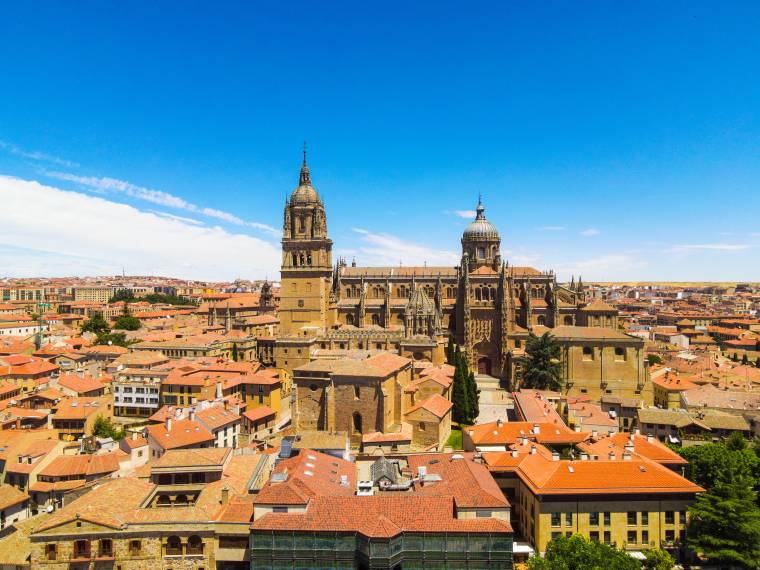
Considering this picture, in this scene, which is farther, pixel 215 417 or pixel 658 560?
pixel 215 417

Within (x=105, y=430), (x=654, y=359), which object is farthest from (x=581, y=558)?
(x=654, y=359)

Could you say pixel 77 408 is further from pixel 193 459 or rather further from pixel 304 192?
pixel 304 192

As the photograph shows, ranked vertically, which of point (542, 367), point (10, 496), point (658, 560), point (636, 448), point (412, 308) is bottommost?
point (10, 496)

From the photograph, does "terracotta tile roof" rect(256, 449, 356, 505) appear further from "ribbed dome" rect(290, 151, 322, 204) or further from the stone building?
"ribbed dome" rect(290, 151, 322, 204)

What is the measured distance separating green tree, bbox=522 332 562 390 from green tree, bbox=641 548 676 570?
32.0 meters

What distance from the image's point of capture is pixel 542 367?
59719 mm

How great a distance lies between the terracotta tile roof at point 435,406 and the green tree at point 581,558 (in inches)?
Result: 760

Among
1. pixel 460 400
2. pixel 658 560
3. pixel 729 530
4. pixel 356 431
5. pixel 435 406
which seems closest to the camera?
pixel 658 560

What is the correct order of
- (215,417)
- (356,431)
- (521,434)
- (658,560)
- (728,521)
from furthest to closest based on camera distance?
(215,417) < (356,431) < (521,434) < (728,521) < (658,560)

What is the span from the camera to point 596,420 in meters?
46.2

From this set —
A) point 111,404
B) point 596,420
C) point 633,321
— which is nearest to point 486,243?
point 596,420

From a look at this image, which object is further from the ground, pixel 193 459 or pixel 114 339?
pixel 114 339

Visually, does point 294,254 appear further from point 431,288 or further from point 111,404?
point 111,404

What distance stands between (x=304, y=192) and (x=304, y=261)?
28.7 feet
